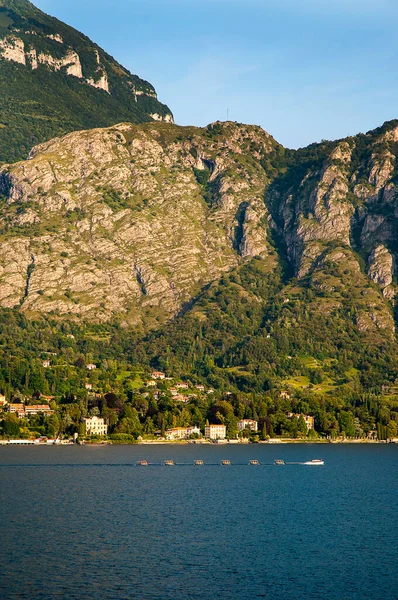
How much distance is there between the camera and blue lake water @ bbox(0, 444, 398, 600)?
93.1 meters

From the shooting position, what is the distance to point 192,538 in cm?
11788

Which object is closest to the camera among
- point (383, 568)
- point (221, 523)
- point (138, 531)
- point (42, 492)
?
point (383, 568)

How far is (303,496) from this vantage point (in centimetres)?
16525

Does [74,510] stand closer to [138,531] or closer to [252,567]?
[138,531]

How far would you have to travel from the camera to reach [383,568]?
10275 cm

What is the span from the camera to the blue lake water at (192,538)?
9312 centimetres

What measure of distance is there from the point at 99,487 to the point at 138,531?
151ft

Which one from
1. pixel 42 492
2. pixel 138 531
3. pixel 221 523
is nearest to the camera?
pixel 138 531

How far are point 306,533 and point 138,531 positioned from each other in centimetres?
2152

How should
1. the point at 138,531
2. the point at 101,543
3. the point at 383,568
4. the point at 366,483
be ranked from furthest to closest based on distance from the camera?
the point at 366,483 → the point at 138,531 → the point at 101,543 → the point at 383,568

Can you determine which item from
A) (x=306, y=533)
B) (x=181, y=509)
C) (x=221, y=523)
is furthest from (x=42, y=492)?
(x=306, y=533)

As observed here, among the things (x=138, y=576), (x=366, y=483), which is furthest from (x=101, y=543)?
(x=366, y=483)

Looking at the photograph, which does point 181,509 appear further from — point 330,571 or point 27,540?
point 330,571

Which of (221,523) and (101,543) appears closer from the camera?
(101,543)
